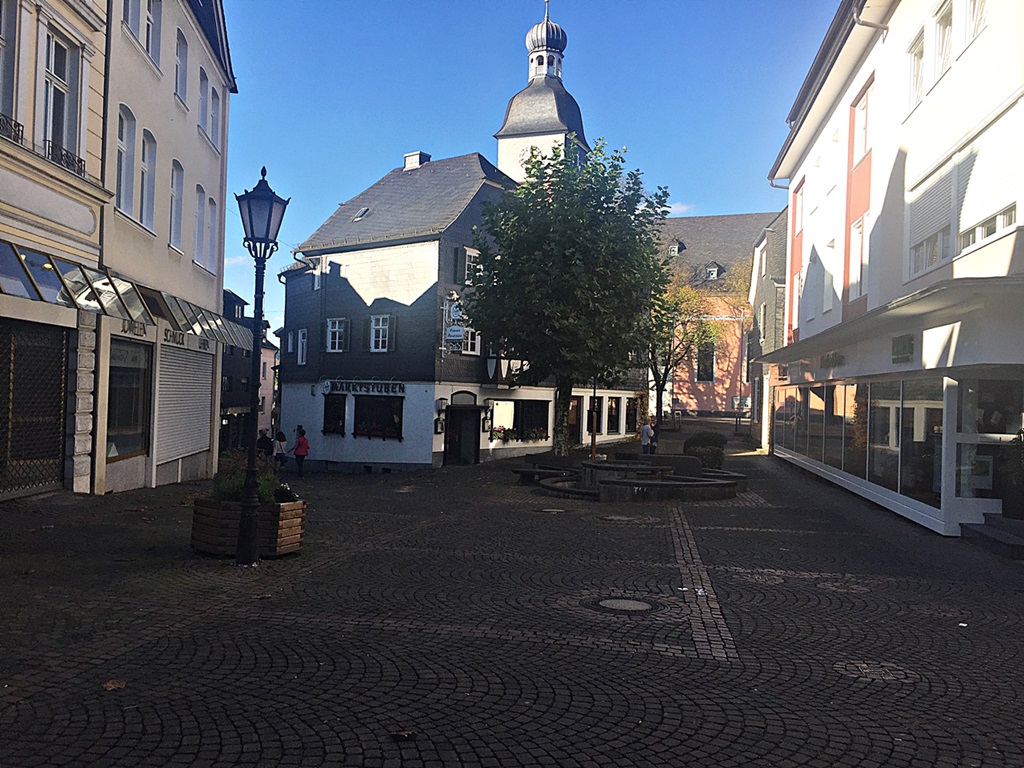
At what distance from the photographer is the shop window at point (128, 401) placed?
15.9 metres

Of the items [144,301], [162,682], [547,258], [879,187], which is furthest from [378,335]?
[162,682]

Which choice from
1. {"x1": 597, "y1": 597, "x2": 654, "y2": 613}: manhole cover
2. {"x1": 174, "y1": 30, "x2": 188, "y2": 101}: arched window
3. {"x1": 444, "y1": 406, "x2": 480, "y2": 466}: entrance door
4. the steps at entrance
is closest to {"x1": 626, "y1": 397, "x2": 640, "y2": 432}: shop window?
{"x1": 444, "y1": 406, "x2": 480, "y2": 466}: entrance door

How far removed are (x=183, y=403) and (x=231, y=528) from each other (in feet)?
40.5

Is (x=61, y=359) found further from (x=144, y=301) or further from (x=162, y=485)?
(x=162, y=485)

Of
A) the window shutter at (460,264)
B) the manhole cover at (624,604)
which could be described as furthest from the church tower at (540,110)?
the manhole cover at (624,604)

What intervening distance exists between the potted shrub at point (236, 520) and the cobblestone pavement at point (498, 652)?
219 millimetres

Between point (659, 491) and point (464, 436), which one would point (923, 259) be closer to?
point (659, 491)

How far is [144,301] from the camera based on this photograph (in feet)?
53.1

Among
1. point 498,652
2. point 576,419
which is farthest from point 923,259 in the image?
point 576,419

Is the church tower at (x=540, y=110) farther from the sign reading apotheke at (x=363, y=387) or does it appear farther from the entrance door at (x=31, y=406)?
the entrance door at (x=31, y=406)

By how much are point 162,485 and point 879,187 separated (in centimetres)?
1677

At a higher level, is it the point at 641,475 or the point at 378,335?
the point at 378,335

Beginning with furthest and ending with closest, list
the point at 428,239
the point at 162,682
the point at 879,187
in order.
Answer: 1. the point at 428,239
2. the point at 879,187
3. the point at 162,682

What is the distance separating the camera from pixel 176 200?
20219 millimetres
